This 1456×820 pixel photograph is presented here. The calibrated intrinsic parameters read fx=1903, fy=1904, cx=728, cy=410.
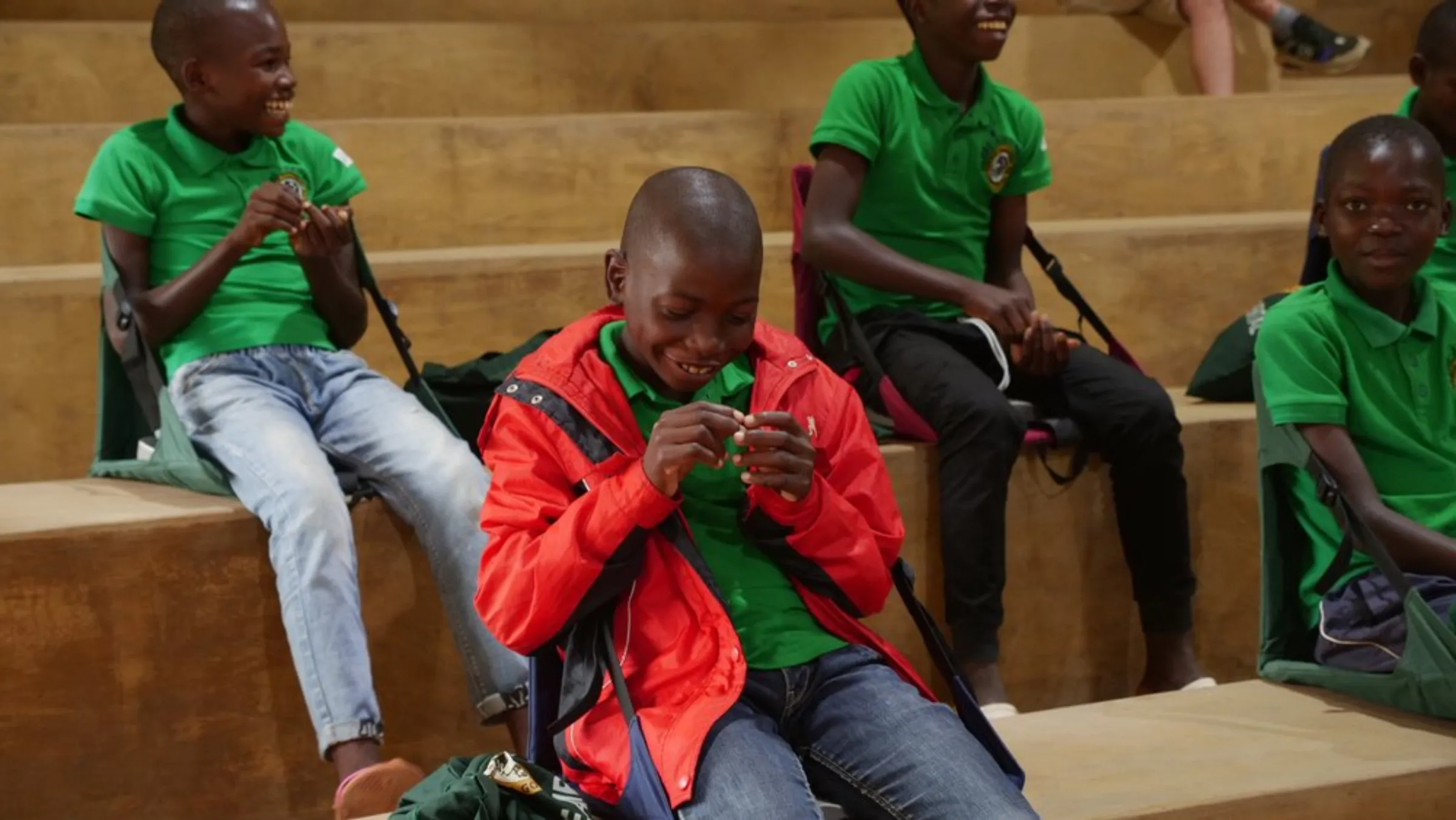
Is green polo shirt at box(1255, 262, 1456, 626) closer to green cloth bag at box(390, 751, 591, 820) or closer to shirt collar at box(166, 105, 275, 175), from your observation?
green cloth bag at box(390, 751, 591, 820)

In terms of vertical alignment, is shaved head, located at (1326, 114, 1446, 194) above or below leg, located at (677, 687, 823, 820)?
above

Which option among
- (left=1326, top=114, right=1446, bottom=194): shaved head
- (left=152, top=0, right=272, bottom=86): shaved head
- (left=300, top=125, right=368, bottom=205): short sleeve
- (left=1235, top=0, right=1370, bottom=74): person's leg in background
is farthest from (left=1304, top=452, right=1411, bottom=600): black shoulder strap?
(left=1235, top=0, right=1370, bottom=74): person's leg in background

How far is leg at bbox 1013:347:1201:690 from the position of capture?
3494 mm

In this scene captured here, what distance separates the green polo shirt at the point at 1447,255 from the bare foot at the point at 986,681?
110 cm

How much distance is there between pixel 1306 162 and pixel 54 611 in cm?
333

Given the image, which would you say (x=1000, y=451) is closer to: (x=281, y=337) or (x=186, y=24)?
(x=281, y=337)

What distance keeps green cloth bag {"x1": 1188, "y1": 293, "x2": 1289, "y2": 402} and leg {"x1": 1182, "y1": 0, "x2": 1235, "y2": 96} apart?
142 cm

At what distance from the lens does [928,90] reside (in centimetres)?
363

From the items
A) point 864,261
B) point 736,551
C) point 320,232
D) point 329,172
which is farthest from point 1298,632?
point 329,172

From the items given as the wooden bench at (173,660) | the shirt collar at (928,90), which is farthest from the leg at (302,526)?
the shirt collar at (928,90)

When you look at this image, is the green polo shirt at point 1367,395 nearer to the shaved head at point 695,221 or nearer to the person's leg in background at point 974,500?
the person's leg in background at point 974,500

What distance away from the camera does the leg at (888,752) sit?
2133 mm

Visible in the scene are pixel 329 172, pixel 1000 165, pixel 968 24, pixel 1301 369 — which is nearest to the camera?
pixel 1301 369

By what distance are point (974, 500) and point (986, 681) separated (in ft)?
1.03
